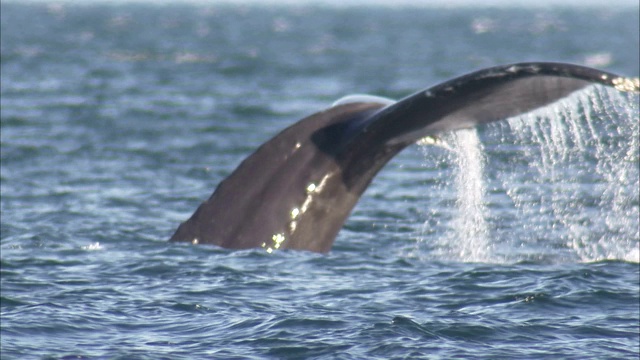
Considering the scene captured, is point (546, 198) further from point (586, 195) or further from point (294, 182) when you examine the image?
point (294, 182)

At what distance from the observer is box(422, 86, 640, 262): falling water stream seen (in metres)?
9.09

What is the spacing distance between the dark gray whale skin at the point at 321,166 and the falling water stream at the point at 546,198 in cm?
43

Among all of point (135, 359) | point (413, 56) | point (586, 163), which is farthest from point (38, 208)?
point (413, 56)

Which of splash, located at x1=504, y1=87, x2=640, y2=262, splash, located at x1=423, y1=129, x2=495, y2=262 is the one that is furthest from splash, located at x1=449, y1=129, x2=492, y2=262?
splash, located at x1=504, y1=87, x2=640, y2=262

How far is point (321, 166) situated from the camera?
8.83 m

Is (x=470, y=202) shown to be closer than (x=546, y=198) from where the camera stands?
Yes

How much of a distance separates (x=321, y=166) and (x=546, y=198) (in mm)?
5842

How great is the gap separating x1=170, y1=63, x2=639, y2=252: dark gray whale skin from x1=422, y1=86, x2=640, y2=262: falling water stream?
43 centimetres

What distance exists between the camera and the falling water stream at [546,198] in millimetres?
9086

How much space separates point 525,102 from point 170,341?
266 cm

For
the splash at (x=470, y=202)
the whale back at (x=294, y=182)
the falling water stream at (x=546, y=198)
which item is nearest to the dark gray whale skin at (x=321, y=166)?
the whale back at (x=294, y=182)

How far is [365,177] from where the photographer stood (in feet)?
29.1

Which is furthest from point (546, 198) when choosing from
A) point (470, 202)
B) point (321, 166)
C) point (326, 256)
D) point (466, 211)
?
point (321, 166)

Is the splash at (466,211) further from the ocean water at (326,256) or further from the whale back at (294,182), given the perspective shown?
the whale back at (294,182)
